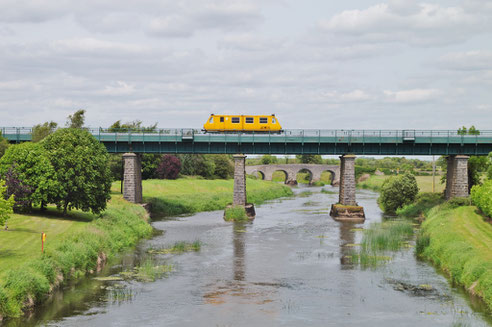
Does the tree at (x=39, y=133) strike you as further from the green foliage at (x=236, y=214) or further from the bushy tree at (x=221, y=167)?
the bushy tree at (x=221, y=167)

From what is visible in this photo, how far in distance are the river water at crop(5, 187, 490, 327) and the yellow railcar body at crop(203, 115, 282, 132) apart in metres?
29.3

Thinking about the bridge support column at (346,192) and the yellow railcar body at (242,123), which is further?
the yellow railcar body at (242,123)

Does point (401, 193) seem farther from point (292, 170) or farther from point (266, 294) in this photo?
point (292, 170)

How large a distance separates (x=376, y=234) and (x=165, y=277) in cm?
2515

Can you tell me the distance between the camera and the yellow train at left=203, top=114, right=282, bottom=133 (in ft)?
249

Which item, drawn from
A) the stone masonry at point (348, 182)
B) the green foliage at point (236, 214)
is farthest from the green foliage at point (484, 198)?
the green foliage at point (236, 214)

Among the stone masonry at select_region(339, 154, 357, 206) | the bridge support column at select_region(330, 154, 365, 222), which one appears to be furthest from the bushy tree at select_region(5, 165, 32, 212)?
the stone masonry at select_region(339, 154, 357, 206)

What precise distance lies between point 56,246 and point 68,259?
6.46 feet

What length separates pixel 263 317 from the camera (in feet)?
89.0

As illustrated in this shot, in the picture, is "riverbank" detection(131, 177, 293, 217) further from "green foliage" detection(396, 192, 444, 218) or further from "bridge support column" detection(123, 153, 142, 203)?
"green foliage" detection(396, 192, 444, 218)

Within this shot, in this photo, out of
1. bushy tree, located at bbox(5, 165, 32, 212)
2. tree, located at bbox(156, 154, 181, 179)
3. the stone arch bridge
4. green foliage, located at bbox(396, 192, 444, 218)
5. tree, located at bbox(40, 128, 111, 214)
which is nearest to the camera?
bushy tree, located at bbox(5, 165, 32, 212)

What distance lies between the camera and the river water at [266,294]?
26.8 metres

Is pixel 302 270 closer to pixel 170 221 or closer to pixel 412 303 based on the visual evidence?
pixel 412 303

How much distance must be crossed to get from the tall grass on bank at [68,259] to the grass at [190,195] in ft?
73.8
